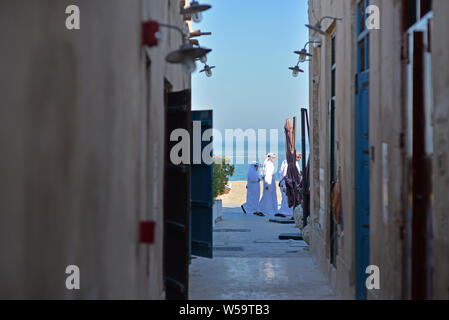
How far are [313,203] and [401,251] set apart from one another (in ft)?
21.1

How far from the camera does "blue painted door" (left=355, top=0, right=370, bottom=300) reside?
22.0ft

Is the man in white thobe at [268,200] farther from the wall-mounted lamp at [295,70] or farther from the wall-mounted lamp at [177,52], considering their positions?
the wall-mounted lamp at [177,52]

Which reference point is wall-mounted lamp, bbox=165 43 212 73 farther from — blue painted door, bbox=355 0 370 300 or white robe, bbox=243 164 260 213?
white robe, bbox=243 164 260 213

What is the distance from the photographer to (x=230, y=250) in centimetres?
1175

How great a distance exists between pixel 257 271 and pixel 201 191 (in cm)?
160

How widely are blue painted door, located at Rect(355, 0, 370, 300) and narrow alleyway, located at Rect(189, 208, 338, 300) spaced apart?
3.49 feet

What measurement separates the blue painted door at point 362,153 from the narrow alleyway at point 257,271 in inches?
41.9

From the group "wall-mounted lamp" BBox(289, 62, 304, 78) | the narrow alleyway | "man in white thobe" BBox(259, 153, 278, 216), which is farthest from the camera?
"man in white thobe" BBox(259, 153, 278, 216)

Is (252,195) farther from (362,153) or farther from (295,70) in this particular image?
(362,153)

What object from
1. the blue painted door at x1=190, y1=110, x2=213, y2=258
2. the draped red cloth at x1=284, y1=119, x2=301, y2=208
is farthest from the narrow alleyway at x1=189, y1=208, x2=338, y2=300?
the draped red cloth at x1=284, y1=119, x2=301, y2=208

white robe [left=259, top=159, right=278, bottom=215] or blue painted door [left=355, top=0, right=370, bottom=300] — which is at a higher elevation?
blue painted door [left=355, top=0, right=370, bottom=300]

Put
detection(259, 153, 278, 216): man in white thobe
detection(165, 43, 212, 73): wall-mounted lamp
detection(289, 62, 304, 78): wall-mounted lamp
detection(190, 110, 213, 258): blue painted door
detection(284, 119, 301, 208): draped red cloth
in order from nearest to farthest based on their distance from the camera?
1. detection(165, 43, 212, 73): wall-mounted lamp
2. detection(190, 110, 213, 258): blue painted door
3. detection(289, 62, 304, 78): wall-mounted lamp
4. detection(284, 119, 301, 208): draped red cloth
5. detection(259, 153, 278, 216): man in white thobe
